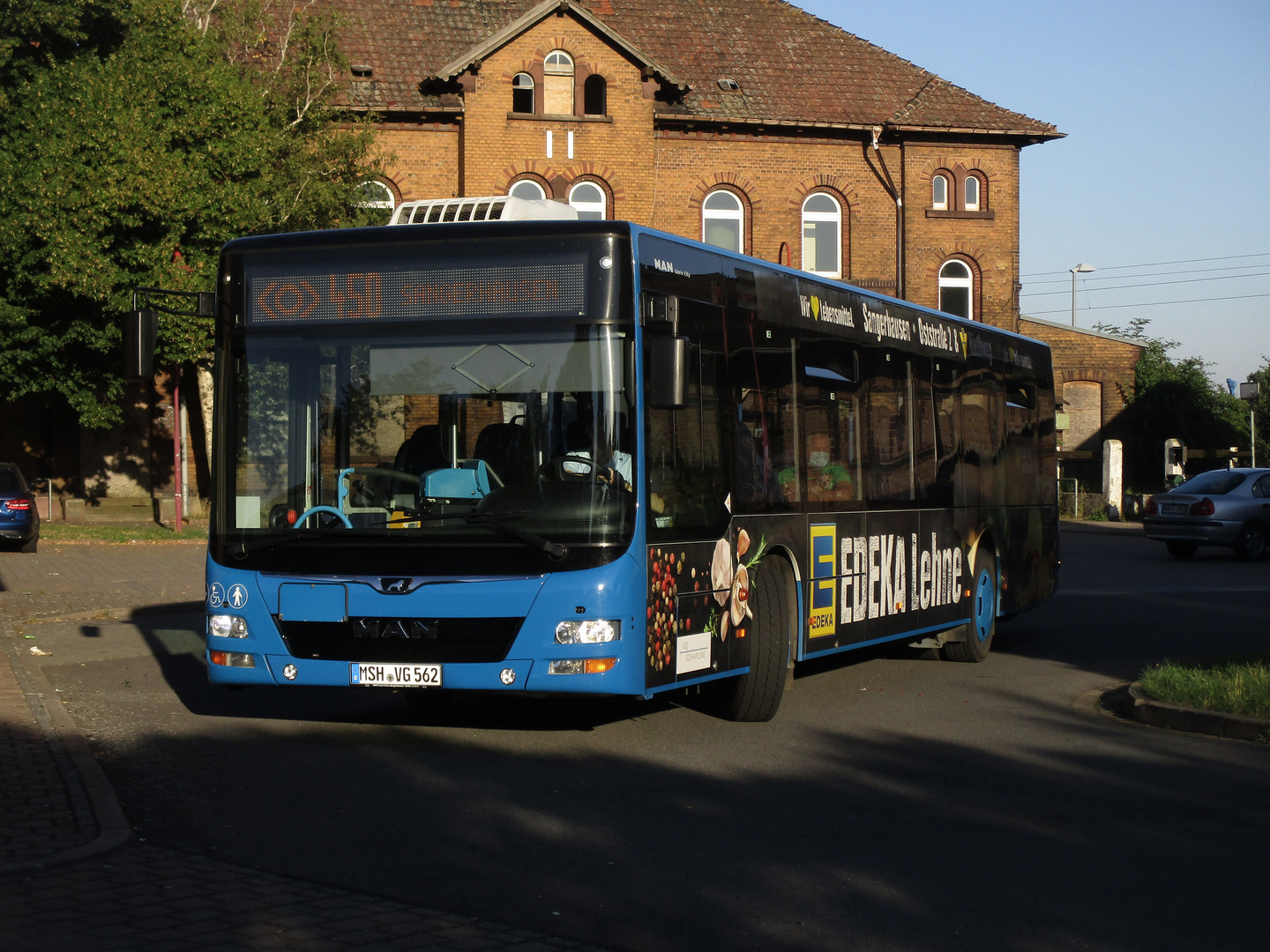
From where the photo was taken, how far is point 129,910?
517 centimetres

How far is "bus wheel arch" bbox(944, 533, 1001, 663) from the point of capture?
1330cm

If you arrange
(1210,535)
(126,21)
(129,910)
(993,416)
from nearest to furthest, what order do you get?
(129,910) → (993,416) → (1210,535) → (126,21)

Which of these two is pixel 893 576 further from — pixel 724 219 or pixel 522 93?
pixel 724 219

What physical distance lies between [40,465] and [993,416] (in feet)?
105

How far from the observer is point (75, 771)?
7500 mm

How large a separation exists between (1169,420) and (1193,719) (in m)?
43.3

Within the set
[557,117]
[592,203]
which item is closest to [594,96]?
[557,117]

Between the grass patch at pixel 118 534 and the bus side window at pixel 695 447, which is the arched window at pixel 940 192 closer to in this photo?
the grass patch at pixel 118 534

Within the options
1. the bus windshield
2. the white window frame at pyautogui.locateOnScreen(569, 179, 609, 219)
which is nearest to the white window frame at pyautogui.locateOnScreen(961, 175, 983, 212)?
the white window frame at pyautogui.locateOnScreen(569, 179, 609, 219)

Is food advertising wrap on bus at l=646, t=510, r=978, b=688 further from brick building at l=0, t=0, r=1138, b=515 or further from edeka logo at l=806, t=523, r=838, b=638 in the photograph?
brick building at l=0, t=0, r=1138, b=515

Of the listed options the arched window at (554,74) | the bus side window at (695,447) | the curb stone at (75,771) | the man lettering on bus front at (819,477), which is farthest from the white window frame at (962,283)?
the bus side window at (695,447)

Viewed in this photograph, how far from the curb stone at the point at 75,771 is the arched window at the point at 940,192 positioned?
110 ft

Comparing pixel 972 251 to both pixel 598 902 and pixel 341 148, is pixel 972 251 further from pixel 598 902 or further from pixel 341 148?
pixel 598 902

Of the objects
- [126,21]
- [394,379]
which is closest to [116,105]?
[126,21]
